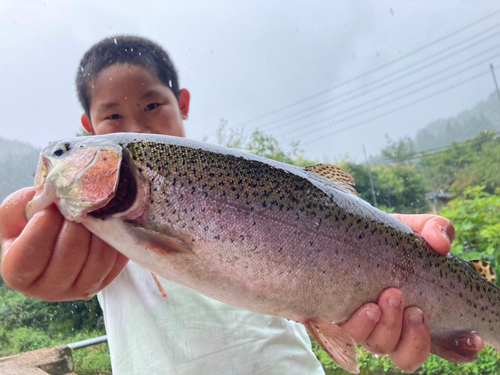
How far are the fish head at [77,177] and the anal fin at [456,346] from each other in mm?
1137

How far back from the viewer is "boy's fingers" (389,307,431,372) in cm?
105

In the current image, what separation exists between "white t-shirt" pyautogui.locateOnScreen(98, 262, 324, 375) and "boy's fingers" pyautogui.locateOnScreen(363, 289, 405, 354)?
339mm

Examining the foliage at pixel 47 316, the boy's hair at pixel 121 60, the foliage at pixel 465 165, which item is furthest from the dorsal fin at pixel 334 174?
the foliage at pixel 465 165

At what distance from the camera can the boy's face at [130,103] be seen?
1.43 m

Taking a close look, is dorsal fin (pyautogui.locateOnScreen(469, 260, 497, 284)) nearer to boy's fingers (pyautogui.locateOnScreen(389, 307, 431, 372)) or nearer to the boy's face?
boy's fingers (pyautogui.locateOnScreen(389, 307, 431, 372))

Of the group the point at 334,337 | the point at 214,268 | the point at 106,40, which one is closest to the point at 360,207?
the point at 334,337

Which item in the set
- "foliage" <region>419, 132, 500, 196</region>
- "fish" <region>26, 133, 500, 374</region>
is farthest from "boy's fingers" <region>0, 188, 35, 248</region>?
"foliage" <region>419, 132, 500, 196</region>

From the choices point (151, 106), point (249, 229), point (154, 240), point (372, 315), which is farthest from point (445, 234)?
point (151, 106)

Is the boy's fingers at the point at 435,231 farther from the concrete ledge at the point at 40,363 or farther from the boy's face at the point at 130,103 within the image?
the concrete ledge at the point at 40,363

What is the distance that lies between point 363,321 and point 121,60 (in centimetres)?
146

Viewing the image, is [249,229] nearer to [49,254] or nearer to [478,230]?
[49,254]

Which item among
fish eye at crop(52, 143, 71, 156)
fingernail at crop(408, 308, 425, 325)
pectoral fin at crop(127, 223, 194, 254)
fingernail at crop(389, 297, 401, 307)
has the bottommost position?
fingernail at crop(408, 308, 425, 325)

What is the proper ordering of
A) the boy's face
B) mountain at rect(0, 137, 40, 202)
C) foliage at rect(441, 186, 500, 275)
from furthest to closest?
foliage at rect(441, 186, 500, 275) → mountain at rect(0, 137, 40, 202) → the boy's face

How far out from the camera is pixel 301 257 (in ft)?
3.05
